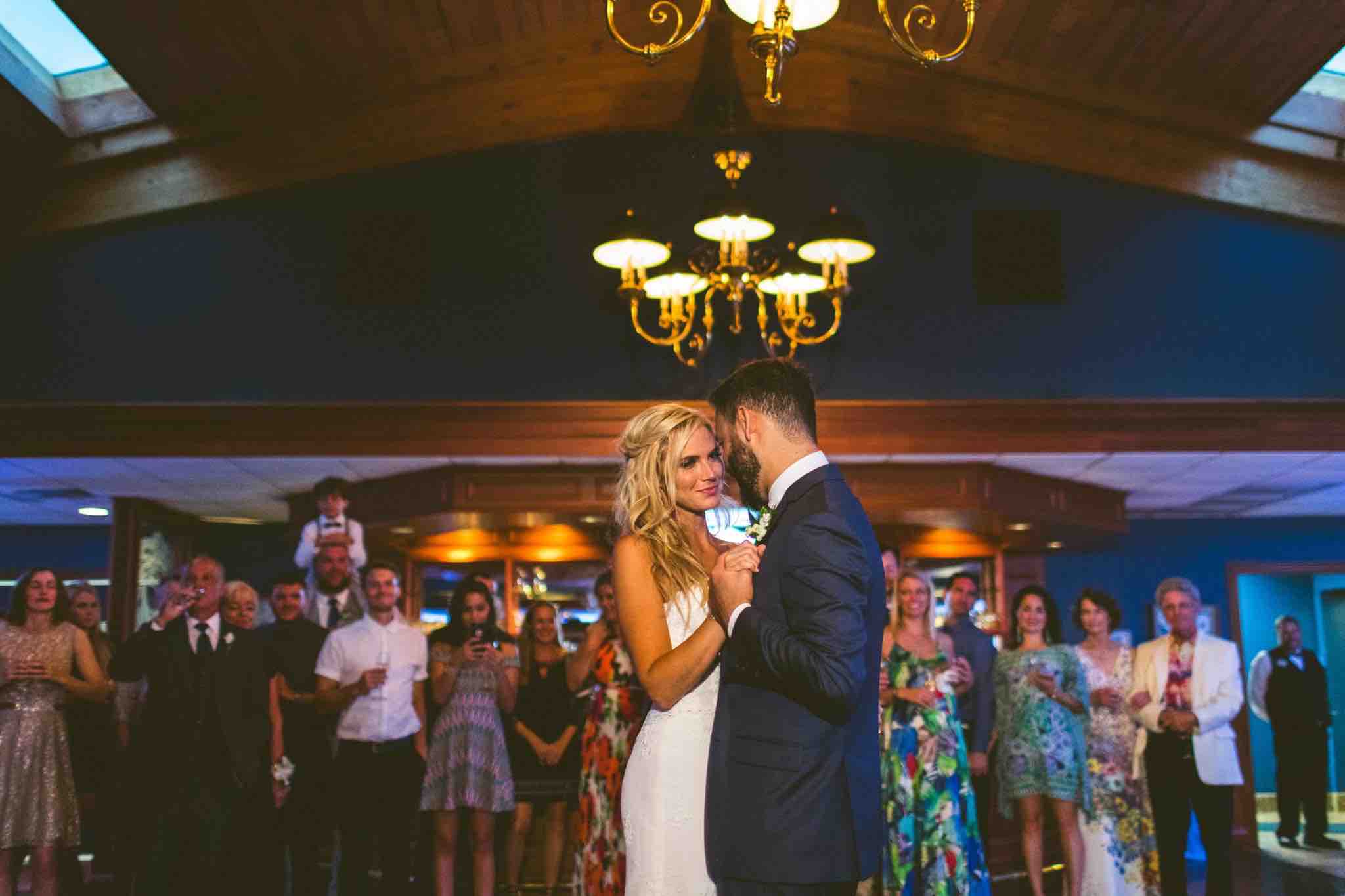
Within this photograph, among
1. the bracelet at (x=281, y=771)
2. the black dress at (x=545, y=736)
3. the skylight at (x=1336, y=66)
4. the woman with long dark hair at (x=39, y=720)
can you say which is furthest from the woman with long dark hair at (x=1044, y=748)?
the woman with long dark hair at (x=39, y=720)

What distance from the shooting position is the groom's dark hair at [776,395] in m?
2.04

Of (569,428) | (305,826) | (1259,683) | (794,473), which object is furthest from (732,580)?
(1259,683)

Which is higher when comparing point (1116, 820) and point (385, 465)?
point (385, 465)

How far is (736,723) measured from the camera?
1924 mm

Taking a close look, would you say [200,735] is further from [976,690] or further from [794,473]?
[976,690]

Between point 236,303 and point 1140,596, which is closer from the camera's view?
point 236,303

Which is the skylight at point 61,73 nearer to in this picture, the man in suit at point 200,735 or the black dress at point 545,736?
the man in suit at point 200,735

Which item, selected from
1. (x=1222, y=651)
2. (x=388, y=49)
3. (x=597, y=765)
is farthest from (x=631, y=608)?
(x=388, y=49)

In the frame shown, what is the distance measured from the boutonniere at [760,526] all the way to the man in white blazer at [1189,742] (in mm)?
3793

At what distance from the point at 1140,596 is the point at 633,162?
6.69m

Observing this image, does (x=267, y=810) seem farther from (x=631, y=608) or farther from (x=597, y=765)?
(x=631, y=608)

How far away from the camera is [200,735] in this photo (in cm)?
439

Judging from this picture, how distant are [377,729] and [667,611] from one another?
314cm

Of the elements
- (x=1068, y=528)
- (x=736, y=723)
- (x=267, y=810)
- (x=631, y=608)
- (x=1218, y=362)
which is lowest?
(x=267, y=810)
